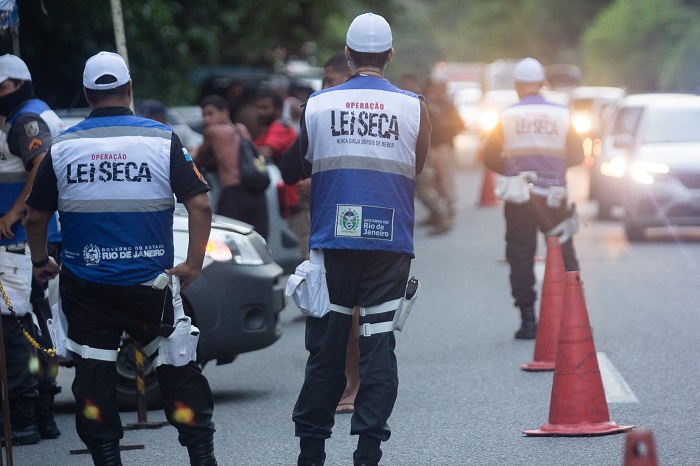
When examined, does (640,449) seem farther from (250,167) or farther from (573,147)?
(250,167)

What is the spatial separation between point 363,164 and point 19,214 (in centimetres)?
229

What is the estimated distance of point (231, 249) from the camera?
8867 millimetres

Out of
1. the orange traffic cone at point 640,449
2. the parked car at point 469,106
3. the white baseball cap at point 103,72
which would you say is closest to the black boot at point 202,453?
the white baseball cap at point 103,72

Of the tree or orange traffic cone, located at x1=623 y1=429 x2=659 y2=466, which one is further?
the tree

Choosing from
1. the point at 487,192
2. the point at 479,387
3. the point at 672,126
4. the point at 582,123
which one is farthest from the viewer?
the point at 582,123

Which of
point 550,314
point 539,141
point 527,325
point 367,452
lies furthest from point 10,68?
point 527,325

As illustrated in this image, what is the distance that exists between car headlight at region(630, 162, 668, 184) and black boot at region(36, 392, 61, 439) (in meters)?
10.9

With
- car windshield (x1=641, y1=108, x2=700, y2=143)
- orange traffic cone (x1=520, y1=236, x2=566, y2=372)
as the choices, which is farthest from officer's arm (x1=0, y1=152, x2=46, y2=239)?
car windshield (x1=641, y1=108, x2=700, y2=143)

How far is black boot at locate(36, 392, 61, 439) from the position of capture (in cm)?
773

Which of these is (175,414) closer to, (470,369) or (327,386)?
(327,386)

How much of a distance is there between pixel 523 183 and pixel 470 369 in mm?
1591

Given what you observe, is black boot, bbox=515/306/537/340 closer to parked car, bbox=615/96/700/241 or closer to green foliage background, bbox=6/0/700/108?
green foliage background, bbox=6/0/700/108

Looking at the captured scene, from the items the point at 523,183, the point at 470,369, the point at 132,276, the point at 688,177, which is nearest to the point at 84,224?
the point at 132,276

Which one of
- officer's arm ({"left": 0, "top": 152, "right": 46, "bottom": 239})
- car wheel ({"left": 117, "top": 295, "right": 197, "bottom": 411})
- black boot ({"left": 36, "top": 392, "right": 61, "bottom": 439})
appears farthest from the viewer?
car wheel ({"left": 117, "top": 295, "right": 197, "bottom": 411})
